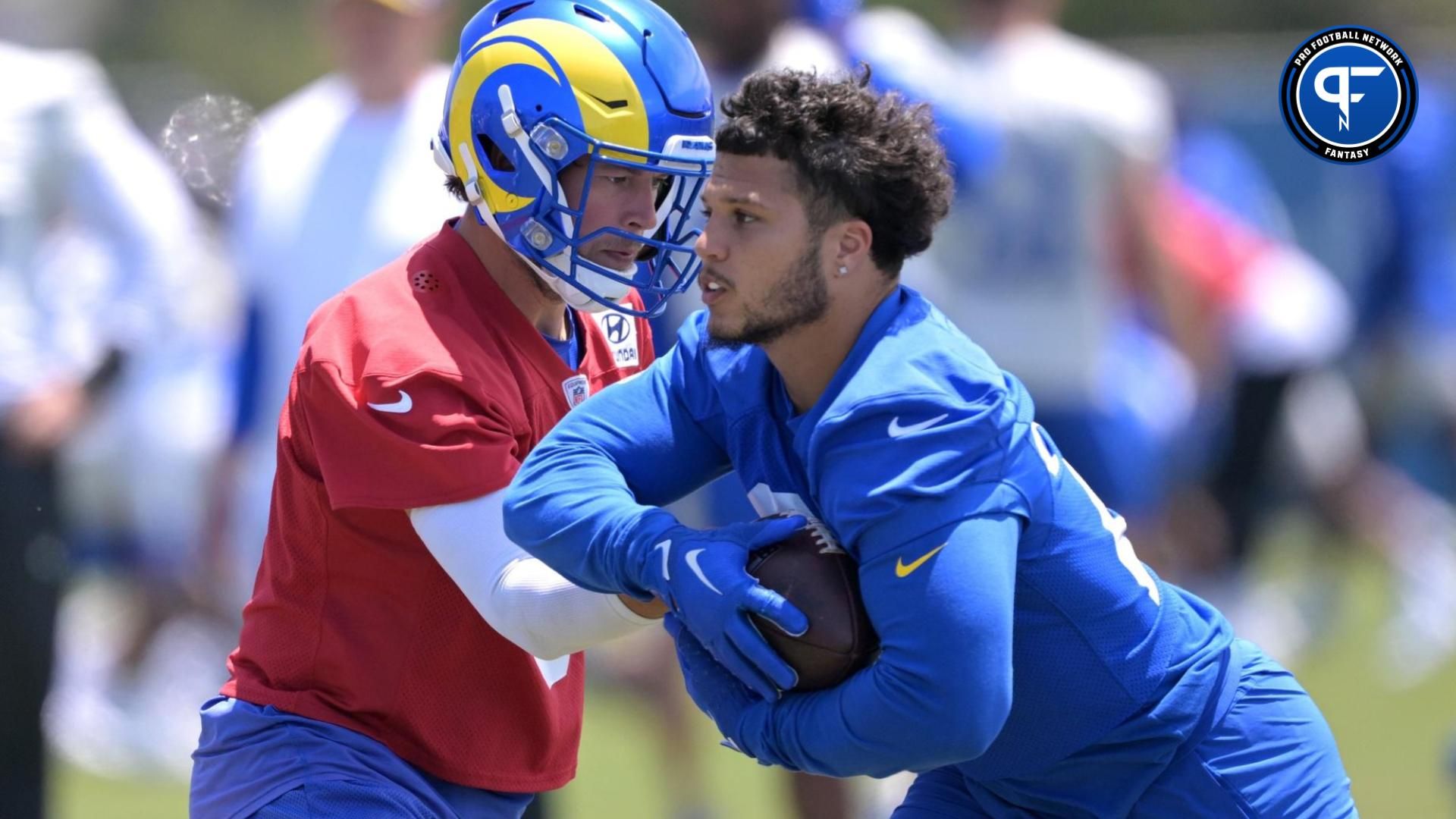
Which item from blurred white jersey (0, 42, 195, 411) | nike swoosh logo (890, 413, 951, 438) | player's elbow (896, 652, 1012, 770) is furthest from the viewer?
blurred white jersey (0, 42, 195, 411)

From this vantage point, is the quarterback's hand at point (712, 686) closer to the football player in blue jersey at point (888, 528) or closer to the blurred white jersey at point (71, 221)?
the football player in blue jersey at point (888, 528)

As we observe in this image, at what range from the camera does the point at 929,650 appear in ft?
8.08

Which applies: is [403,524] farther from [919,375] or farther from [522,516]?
[919,375]

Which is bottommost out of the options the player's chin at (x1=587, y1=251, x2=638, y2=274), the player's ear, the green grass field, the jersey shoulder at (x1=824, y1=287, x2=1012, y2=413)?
the green grass field

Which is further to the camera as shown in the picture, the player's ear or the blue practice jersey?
the player's ear

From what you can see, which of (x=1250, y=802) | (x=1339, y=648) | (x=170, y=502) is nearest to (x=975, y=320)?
(x=1339, y=648)

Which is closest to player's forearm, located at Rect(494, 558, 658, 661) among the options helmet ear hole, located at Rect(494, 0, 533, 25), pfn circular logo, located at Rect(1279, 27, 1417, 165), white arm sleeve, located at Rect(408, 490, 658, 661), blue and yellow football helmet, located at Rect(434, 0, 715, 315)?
white arm sleeve, located at Rect(408, 490, 658, 661)

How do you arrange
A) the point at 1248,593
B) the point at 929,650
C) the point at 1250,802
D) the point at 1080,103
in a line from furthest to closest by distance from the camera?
the point at 1248,593 → the point at 1080,103 → the point at 1250,802 → the point at 929,650

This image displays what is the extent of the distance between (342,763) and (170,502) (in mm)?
8029

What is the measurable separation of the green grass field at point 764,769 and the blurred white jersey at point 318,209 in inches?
62.7

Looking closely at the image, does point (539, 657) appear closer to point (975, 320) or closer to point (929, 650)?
point (929, 650)

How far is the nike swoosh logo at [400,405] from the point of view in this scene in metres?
2.85

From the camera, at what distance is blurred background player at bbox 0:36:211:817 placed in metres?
5.01

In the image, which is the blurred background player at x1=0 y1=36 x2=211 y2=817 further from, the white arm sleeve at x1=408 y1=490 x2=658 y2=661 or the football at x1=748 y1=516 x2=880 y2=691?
the football at x1=748 y1=516 x2=880 y2=691
